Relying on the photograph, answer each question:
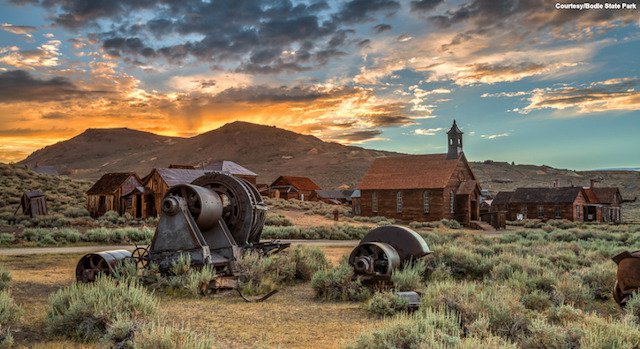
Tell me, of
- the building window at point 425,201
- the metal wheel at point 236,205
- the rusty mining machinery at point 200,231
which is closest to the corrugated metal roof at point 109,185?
the building window at point 425,201

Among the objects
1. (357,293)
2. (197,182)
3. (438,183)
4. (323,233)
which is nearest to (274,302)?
(357,293)

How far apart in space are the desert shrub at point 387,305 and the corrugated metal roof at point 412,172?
36633mm

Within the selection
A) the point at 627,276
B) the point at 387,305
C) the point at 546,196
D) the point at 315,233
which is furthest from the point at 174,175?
the point at 546,196

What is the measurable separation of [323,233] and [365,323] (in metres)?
22.2

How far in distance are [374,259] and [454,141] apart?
1554 inches

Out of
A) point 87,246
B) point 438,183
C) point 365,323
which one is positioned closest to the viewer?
point 365,323

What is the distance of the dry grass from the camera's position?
24.7 ft

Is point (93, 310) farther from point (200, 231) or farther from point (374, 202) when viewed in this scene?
point (374, 202)

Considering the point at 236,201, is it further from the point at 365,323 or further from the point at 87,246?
the point at 87,246

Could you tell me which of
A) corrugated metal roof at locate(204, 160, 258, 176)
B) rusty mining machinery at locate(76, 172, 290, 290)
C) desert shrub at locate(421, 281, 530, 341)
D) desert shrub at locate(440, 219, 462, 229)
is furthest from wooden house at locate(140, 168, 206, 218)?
desert shrub at locate(421, 281, 530, 341)

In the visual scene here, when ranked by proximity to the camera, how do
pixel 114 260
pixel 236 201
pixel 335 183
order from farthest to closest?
Answer: pixel 335 183 → pixel 236 201 → pixel 114 260

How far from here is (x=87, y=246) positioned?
23516mm

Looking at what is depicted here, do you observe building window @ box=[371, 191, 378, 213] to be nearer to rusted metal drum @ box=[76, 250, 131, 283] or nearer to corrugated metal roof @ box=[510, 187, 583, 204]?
corrugated metal roof @ box=[510, 187, 583, 204]

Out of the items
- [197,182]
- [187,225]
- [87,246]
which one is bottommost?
[87,246]
